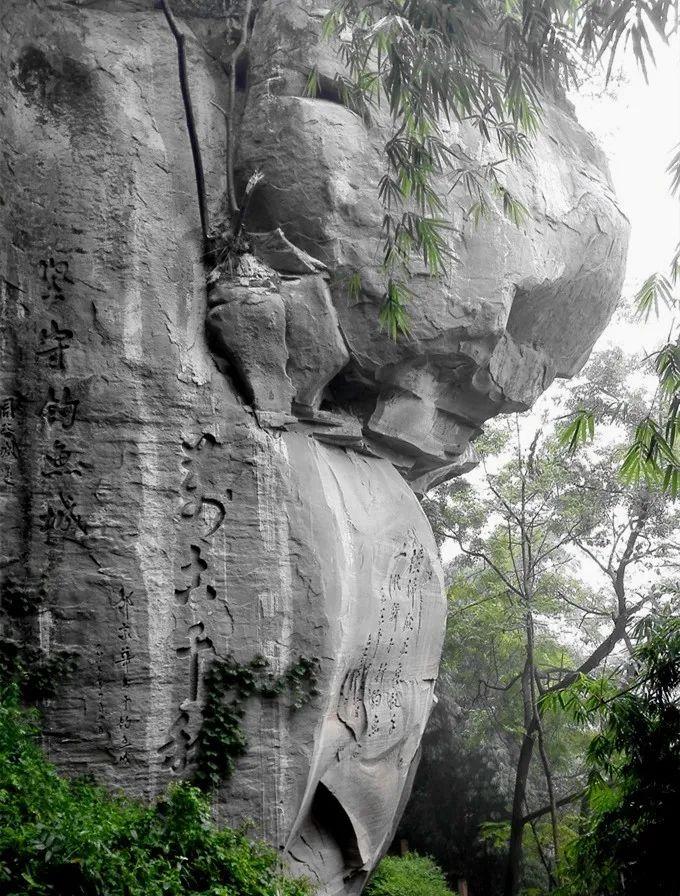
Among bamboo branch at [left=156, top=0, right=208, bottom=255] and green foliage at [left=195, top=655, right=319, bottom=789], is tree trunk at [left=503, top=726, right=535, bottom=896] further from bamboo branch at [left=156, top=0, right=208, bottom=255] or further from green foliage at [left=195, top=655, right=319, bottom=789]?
bamboo branch at [left=156, top=0, right=208, bottom=255]

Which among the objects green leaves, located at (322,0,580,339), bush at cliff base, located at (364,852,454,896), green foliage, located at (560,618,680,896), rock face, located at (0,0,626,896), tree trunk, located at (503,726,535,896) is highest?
green leaves, located at (322,0,580,339)

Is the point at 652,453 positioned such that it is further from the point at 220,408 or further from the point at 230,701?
the point at 230,701

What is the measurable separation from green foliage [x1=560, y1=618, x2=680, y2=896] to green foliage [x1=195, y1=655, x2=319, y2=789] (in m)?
1.90

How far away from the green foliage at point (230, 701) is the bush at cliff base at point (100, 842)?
41cm

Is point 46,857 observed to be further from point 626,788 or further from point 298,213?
point 298,213

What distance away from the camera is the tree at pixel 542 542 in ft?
32.9

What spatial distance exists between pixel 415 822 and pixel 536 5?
33.9 ft

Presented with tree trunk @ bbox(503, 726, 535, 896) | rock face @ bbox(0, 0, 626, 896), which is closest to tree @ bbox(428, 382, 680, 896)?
tree trunk @ bbox(503, 726, 535, 896)

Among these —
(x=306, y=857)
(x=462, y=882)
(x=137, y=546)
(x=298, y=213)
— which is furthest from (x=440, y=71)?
(x=462, y=882)

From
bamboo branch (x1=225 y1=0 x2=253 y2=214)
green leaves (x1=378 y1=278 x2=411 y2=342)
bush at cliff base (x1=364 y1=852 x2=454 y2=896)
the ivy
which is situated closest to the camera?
the ivy

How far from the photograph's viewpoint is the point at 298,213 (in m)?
6.55

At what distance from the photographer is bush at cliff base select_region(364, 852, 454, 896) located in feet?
31.2

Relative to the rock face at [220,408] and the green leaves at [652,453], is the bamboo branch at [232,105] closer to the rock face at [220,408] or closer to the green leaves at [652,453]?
the rock face at [220,408]

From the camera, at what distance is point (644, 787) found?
5.58 metres
